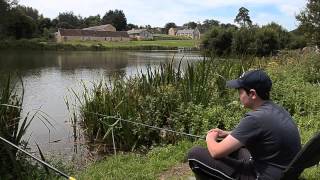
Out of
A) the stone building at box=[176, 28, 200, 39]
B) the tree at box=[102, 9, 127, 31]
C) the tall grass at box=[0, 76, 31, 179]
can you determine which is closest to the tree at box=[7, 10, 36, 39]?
the tree at box=[102, 9, 127, 31]

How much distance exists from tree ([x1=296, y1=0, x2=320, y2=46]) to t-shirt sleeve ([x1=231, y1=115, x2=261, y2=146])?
29.3 metres

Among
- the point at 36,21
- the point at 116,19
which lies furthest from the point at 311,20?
the point at 116,19

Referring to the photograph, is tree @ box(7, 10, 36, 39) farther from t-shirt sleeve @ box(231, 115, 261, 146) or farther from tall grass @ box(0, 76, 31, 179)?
t-shirt sleeve @ box(231, 115, 261, 146)

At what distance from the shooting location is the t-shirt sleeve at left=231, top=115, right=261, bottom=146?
3943 mm

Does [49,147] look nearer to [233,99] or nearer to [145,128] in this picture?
[145,128]

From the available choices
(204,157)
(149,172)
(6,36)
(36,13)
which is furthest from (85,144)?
(36,13)

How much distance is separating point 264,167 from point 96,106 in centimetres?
693

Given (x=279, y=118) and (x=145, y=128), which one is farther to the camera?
(x=145, y=128)

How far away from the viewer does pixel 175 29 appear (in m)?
170

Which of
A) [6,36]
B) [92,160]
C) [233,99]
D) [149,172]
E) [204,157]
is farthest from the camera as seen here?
[6,36]

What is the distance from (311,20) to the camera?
32.7 metres

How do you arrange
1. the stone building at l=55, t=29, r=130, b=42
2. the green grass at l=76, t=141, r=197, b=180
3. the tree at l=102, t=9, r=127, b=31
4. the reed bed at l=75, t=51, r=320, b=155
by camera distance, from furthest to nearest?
the tree at l=102, t=9, r=127, b=31, the stone building at l=55, t=29, r=130, b=42, the reed bed at l=75, t=51, r=320, b=155, the green grass at l=76, t=141, r=197, b=180

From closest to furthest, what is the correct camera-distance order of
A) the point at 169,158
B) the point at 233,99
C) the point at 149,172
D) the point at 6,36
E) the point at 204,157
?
the point at 204,157 → the point at 149,172 → the point at 169,158 → the point at 233,99 → the point at 6,36

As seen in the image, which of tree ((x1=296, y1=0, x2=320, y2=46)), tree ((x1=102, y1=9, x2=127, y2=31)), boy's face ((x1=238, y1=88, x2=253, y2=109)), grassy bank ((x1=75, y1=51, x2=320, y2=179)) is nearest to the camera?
boy's face ((x1=238, y1=88, x2=253, y2=109))
